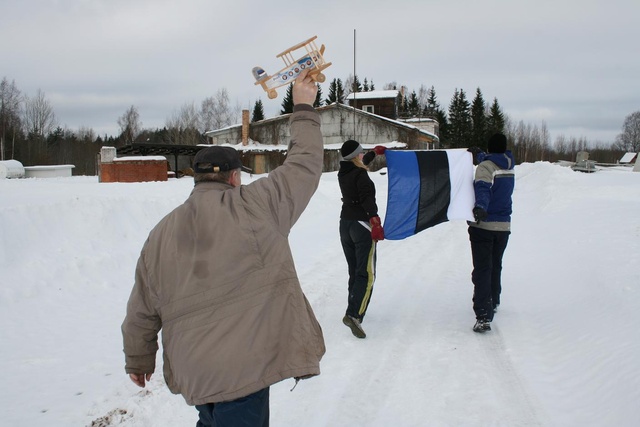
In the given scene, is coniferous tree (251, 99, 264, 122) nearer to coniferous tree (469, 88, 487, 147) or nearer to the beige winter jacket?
coniferous tree (469, 88, 487, 147)

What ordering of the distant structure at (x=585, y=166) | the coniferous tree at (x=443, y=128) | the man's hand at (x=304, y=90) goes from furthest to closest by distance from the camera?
1. the coniferous tree at (x=443, y=128)
2. the distant structure at (x=585, y=166)
3. the man's hand at (x=304, y=90)

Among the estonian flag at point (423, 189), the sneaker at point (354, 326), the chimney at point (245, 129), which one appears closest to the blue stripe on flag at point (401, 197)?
the estonian flag at point (423, 189)

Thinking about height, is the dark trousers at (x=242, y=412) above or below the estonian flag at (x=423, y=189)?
below

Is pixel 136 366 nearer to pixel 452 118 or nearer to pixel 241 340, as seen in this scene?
pixel 241 340

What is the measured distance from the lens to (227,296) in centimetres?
221

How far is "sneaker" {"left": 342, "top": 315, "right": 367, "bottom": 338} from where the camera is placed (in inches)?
217

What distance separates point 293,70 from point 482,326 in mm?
4003

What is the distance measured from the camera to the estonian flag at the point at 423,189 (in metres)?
6.02

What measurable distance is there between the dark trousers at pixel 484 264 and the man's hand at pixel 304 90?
3773 millimetres

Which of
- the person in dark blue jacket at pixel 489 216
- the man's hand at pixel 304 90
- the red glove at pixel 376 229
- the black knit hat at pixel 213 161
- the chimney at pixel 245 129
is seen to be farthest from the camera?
the chimney at pixel 245 129

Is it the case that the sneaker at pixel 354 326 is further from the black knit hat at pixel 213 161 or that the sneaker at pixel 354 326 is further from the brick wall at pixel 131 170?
the brick wall at pixel 131 170

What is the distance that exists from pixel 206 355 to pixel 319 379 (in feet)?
8.37

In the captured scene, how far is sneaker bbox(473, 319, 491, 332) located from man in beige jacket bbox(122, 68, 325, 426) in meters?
3.74

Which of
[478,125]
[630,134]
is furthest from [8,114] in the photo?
[630,134]
